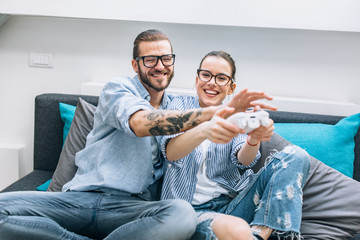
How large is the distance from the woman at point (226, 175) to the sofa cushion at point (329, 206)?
160 mm

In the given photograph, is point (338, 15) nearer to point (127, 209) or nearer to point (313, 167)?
point (313, 167)

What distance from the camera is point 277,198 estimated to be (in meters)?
1.10

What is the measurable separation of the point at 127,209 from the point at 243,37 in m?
1.26

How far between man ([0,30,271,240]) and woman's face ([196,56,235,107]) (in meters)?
0.16

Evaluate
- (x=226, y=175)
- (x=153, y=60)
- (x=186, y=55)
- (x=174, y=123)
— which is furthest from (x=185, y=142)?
(x=186, y=55)

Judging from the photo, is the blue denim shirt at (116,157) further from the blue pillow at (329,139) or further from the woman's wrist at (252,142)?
the blue pillow at (329,139)

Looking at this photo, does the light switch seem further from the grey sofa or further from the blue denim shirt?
the blue denim shirt

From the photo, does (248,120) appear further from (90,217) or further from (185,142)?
(90,217)

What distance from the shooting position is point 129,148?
48.6 inches

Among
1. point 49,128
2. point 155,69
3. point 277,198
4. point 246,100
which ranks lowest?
point 277,198

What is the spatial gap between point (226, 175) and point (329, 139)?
60 cm

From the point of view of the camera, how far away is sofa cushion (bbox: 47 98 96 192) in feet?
4.81

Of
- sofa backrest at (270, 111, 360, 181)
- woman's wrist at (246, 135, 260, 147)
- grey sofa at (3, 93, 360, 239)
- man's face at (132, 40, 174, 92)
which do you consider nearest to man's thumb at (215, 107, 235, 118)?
woman's wrist at (246, 135, 260, 147)

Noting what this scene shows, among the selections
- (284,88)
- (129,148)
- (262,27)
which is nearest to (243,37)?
(262,27)
